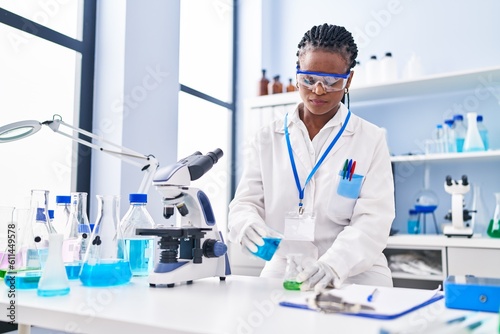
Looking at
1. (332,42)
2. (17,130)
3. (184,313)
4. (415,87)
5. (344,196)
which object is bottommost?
(184,313)

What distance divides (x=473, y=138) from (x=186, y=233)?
7.50ft

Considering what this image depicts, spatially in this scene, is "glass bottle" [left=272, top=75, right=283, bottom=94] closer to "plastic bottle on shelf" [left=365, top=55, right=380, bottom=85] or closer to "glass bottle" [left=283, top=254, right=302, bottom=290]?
"plastic bottle on shelf" [left=365, top=55, right=380, bottom=85]

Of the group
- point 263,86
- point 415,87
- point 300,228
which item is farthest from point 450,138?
point 300,228

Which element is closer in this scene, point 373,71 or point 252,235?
point 252,235

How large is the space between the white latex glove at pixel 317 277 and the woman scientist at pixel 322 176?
7.3 inches

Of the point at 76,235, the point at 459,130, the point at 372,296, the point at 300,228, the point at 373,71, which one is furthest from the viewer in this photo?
the point at 373,71

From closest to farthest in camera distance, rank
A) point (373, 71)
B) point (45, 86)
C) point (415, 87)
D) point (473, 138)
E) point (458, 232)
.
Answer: point (45, 86) < point (458, 232) < point (473, 138) < point (415, 87) < point (373, 71)

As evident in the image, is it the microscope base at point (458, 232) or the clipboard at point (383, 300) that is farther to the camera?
the microscope base at point (458, 232)

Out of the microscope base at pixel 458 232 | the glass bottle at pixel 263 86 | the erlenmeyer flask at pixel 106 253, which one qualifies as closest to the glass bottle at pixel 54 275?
the erlenmeyer flask at pixel 106 253

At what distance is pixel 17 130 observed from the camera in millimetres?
1216

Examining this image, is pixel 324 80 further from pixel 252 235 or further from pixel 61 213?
pixel 61 213

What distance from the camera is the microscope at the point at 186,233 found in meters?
1.18

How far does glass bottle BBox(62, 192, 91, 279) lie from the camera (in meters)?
1.28

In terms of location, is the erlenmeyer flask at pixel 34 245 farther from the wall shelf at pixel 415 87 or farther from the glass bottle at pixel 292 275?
the wall shelf at pixel 415 87
